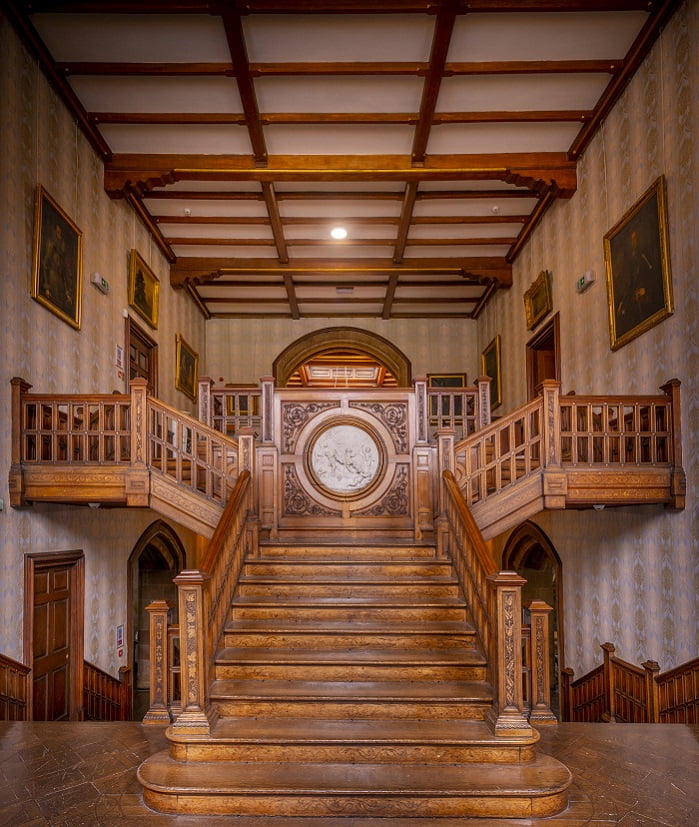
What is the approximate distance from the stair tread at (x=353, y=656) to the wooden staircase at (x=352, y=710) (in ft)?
0.05

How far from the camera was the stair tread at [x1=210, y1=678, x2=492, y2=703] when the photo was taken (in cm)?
477

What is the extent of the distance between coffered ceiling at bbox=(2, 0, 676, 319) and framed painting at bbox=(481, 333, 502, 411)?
1.39 meters

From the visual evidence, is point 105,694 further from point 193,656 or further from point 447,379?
point 447,379

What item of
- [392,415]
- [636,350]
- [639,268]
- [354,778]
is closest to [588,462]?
[636,350]

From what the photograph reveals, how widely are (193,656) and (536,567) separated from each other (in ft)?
29.9

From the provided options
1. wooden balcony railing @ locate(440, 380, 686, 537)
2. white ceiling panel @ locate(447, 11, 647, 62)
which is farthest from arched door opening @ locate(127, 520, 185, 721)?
white ceiling panel @ locate(447, 11, 647, 62)

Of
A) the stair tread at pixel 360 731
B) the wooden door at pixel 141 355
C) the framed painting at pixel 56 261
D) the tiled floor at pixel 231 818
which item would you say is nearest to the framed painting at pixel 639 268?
the tiled floor at pixel 231 818

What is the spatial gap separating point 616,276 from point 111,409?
549 cm

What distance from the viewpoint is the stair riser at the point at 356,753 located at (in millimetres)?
4316

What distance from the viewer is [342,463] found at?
761 cm

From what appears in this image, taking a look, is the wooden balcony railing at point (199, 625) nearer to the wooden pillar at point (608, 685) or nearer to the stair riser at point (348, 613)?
the stair riser at point (348, 613)

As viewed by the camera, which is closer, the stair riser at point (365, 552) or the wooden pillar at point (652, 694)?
the wooden pillar at point (652, 694)

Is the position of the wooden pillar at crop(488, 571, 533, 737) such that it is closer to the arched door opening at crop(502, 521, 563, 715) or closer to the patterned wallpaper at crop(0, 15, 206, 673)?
the patterned wallpaper at crop(0, 15, 206, 673)

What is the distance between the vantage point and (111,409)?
7.48m
